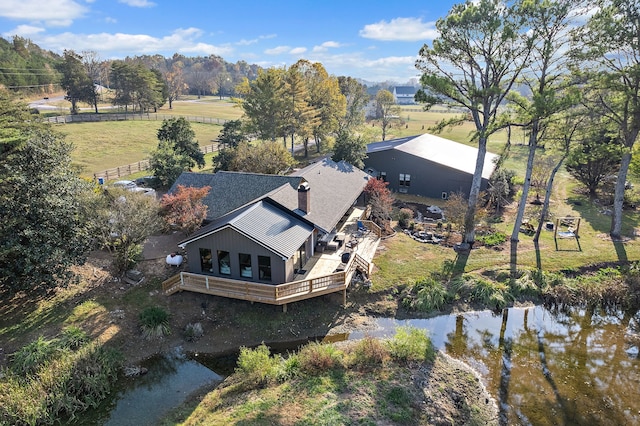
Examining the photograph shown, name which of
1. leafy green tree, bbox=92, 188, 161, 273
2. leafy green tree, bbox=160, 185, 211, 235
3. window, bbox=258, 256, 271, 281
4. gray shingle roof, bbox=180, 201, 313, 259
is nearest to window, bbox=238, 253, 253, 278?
window, bbox=258, 256, 271, 281

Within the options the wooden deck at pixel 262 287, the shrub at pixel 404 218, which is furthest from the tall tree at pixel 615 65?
the wooden deck at pixel 262 287

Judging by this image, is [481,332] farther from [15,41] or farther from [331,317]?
[15,41]

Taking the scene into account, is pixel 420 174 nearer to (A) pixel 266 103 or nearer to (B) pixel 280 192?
(B) pixel 280 192

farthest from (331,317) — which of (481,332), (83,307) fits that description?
(83,307)

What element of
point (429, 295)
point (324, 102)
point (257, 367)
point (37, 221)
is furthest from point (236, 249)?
point (324, 102)

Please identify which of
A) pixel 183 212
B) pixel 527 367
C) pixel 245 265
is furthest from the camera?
pixel 183 212
